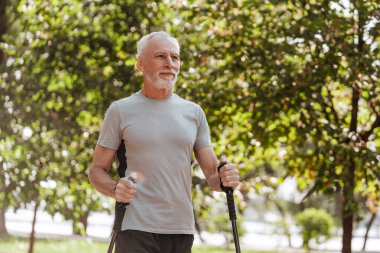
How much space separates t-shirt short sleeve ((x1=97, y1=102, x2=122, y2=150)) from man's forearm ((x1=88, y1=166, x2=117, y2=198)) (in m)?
0.14

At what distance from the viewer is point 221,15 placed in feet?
33.0

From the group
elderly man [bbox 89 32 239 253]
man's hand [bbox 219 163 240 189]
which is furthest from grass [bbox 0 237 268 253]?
man's hand [bbox 219 163 240 189]

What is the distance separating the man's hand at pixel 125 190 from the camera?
369cm

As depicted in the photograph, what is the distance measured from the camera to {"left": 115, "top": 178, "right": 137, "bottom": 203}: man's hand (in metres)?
3.69

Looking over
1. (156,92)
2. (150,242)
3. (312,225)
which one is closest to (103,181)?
(150,242)

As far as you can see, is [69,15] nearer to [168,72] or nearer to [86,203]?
[86,203]

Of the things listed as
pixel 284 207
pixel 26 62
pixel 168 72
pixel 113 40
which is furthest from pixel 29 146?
pixel 284 207

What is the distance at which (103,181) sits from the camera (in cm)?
400

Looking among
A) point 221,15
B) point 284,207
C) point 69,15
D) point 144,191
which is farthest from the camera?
point 284,207

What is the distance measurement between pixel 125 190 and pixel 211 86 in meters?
6.25

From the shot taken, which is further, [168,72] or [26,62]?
[26,62]

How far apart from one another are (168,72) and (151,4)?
6783 millimetres

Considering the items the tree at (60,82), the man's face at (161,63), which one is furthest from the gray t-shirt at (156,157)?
the tree at (60,82)

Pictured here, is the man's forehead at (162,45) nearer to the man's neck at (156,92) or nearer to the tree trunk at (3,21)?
the man's neck at (156,92)
